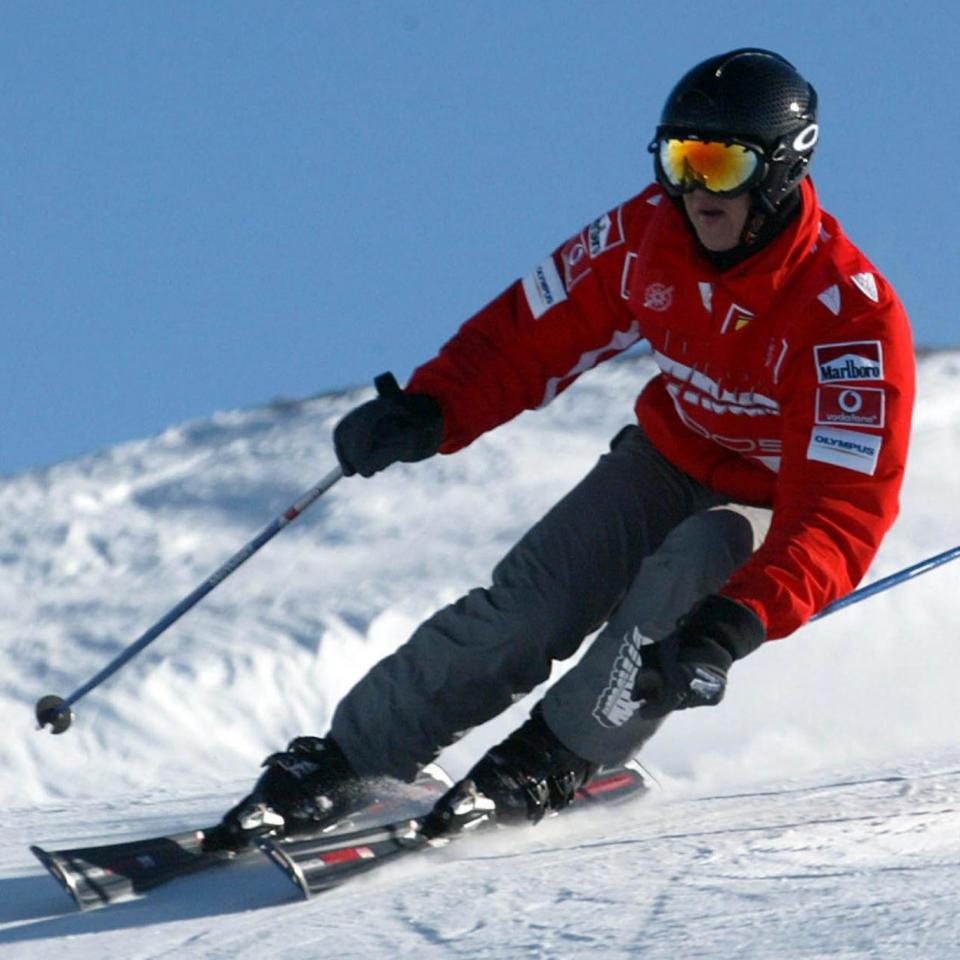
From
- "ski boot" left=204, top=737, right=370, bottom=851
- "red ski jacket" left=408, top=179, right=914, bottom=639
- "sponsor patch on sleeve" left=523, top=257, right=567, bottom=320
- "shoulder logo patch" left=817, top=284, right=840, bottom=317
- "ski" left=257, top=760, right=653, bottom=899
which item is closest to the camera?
"ski" left=257, top=760, right=653, bottom=899

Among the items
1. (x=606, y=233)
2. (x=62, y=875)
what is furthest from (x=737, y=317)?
(x=62, y=875)

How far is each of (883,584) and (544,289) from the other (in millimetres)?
1063

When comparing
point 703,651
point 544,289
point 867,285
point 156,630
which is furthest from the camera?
point 156,630

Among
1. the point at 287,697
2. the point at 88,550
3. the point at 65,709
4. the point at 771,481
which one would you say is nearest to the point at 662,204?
the point at 771,481

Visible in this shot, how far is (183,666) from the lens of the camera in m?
7.79

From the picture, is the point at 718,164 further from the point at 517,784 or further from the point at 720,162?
the point at 517,784

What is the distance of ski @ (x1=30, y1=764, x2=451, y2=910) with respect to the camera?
414 cm

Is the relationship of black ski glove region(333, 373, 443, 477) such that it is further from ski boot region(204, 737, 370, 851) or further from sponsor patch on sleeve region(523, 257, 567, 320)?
ski boot region(204, 737, 370, 851)

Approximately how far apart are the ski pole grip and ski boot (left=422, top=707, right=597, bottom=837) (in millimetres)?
876

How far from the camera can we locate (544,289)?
5.07 metres

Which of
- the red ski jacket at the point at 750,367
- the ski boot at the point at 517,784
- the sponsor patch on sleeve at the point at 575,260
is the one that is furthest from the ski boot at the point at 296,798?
the sponsor patch on sleeve at the point at 575,260

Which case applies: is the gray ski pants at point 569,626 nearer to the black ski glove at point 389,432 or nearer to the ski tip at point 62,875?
the black ski glove at point 389,432

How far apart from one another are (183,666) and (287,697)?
41 centimetres

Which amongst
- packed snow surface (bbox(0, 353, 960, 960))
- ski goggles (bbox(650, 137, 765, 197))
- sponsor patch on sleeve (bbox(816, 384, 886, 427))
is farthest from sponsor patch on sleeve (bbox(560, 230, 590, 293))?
packed snow surface (bbox(0, 353, 960, 960))
